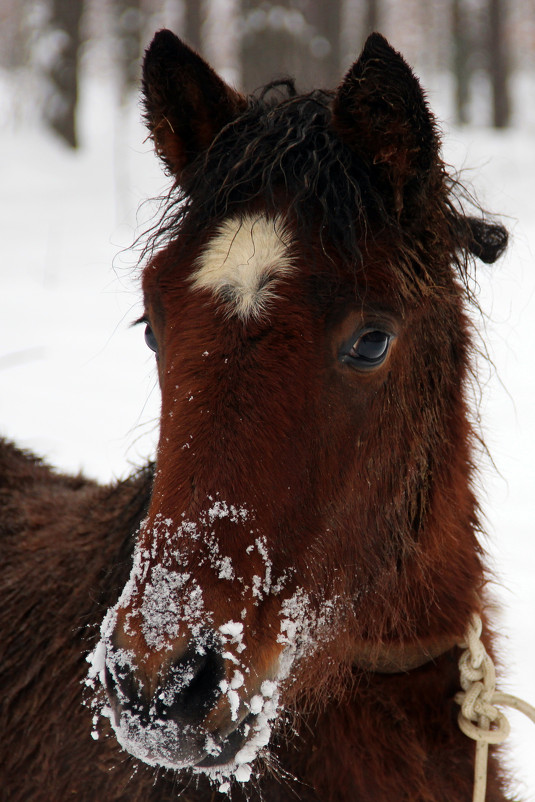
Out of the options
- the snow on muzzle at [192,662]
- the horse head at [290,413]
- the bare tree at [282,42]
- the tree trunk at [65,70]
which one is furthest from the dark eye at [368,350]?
the tree trunk at [65,70]

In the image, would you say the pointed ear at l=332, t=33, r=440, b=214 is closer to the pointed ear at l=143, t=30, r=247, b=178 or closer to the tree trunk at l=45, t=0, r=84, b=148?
the pointed ear at l=143, t=30, r=247, b=178

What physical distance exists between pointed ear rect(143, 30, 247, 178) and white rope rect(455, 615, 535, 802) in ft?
5.88

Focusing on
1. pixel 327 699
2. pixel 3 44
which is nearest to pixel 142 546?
pixel 327 699

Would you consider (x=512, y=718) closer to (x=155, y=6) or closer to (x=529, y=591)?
(x=529, y=591)

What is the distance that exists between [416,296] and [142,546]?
3.36 ft

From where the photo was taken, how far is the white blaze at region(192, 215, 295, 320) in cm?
186

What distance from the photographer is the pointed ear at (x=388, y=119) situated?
6.09ft

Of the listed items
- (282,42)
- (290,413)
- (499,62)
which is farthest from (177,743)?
(499,62)

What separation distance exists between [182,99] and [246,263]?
712mm

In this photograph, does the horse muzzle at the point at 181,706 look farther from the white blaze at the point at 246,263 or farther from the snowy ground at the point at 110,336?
the snowy ground at the point at 110,336

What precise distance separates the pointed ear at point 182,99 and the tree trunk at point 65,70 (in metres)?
16.8

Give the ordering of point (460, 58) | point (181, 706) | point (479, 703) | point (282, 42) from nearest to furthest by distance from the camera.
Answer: point (181, 706), point (479, 703), point (282, 42), point (460, 58)

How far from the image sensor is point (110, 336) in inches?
222

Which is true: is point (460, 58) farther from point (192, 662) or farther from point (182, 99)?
point (192, 662)
